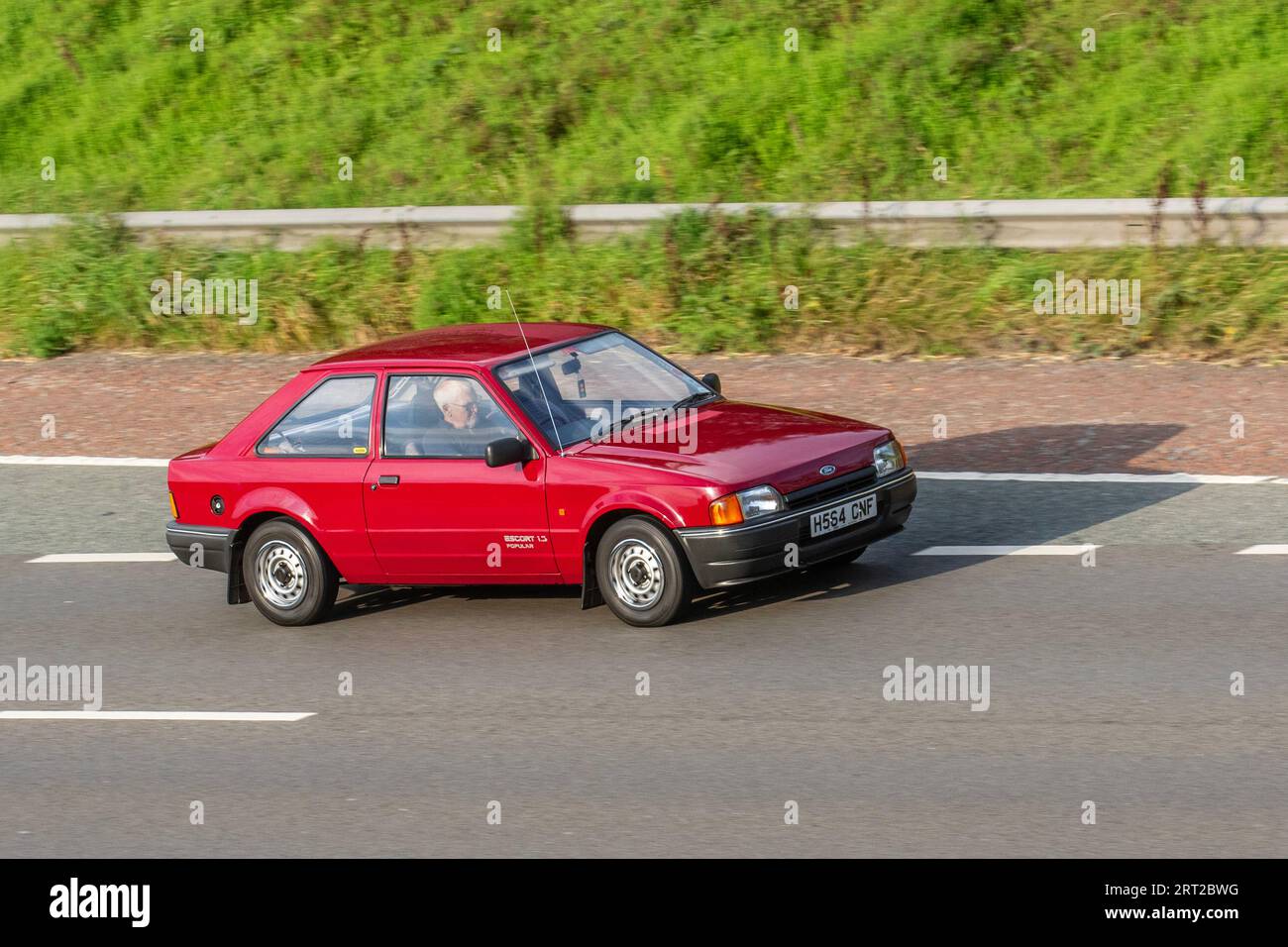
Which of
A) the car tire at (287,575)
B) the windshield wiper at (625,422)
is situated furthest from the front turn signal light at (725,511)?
the car tire at (287,575)

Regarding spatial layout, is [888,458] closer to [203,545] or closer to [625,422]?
[625,422]

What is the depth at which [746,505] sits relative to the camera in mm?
8570

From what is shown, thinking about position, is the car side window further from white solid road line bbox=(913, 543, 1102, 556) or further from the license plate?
white solid road line bbox=(913, 543, 1102, 556)

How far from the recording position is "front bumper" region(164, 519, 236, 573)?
9742mm

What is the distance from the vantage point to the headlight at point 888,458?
9.30 m

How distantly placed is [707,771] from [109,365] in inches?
465

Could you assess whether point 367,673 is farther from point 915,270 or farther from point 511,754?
point 915,270

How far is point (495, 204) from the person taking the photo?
64.8 feet

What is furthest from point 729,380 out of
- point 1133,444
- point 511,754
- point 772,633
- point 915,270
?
point 511,754

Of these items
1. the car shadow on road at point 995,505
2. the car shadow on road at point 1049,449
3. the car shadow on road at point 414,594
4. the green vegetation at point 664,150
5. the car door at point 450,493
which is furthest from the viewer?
the green vegetation at point 664,150

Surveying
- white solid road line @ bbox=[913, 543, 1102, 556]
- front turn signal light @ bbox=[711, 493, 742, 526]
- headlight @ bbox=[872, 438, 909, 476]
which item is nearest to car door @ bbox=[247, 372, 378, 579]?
front turn signal light @ bbox=[711, 493, 742, 526]

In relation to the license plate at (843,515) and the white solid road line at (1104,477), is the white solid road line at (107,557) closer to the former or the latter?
the license plate at (843,515)

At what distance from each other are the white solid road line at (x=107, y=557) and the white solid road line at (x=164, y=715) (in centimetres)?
275

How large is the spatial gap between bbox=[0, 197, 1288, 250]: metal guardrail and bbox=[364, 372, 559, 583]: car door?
7475mm
